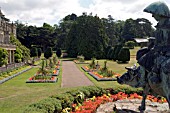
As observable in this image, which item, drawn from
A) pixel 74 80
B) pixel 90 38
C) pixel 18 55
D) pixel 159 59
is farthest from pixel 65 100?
pixel 90 38

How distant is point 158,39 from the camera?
23.3 ft

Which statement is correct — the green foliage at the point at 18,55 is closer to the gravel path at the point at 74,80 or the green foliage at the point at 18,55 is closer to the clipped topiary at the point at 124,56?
the clipped topiary at the point at 124,56

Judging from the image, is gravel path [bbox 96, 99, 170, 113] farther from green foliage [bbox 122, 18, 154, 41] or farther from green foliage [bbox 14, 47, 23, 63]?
green foliage [bbox 122, 18, 154, 41]

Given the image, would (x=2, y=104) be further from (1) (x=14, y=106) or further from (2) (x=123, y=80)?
(2) (x=123, y=80)

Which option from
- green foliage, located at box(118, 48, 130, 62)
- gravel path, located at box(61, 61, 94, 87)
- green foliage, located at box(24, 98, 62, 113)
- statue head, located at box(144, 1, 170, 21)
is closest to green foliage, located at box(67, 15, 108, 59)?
green foliage, located at box(118, 48, 130, 62)

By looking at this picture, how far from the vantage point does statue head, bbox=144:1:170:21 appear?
6.70 m

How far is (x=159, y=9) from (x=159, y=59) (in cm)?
143

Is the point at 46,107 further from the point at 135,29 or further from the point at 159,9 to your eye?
the point at 135,29

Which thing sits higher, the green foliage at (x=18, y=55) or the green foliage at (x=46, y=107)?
the green foliage at (x=18, y=55)

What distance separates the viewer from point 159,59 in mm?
6652

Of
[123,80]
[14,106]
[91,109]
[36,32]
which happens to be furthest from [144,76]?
[36,32]

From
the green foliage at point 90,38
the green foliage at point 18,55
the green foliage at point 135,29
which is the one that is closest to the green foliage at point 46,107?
the green foliage at point 18,55

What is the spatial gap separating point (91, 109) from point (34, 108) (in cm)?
228

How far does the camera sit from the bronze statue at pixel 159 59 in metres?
6.41
